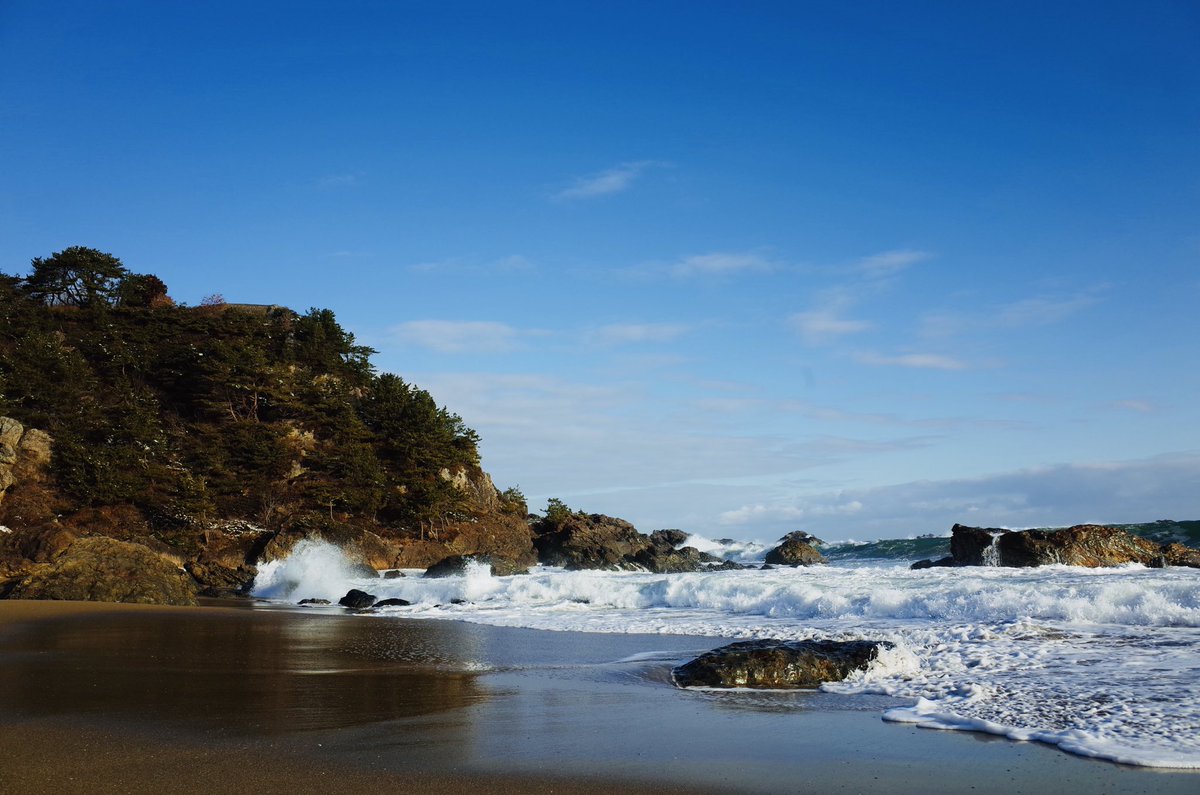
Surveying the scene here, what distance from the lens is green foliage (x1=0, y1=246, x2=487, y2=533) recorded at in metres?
30.8

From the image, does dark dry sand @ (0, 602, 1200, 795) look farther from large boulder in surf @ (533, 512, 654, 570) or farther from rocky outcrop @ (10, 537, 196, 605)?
large boulder in surf @ (533, 512, 654, 570)

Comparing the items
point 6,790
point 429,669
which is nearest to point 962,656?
point 429,669

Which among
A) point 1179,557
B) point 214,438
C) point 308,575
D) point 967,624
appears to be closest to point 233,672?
point 967,624

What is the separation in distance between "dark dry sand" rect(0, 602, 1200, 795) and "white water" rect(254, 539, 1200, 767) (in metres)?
0.69

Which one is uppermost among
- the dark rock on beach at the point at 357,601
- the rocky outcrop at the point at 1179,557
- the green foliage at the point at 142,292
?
the green foliage at the point at 142,292

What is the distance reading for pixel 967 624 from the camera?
11773 millimetres

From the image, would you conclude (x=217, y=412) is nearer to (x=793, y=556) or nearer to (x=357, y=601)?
(x=357, y=601)

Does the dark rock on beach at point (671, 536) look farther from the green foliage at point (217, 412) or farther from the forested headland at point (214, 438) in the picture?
the green foliage at point (217, 412)

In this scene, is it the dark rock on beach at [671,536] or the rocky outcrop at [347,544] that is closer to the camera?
the rocky outcrop at [347,544]

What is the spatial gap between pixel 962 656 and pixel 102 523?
3046cm

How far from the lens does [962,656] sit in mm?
8906

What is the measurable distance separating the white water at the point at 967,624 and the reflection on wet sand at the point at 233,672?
3.80m

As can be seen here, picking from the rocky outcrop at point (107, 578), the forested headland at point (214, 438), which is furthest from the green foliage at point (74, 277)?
the rocky outcrop at point (107, 578)

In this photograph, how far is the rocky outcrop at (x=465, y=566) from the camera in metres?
27.8
